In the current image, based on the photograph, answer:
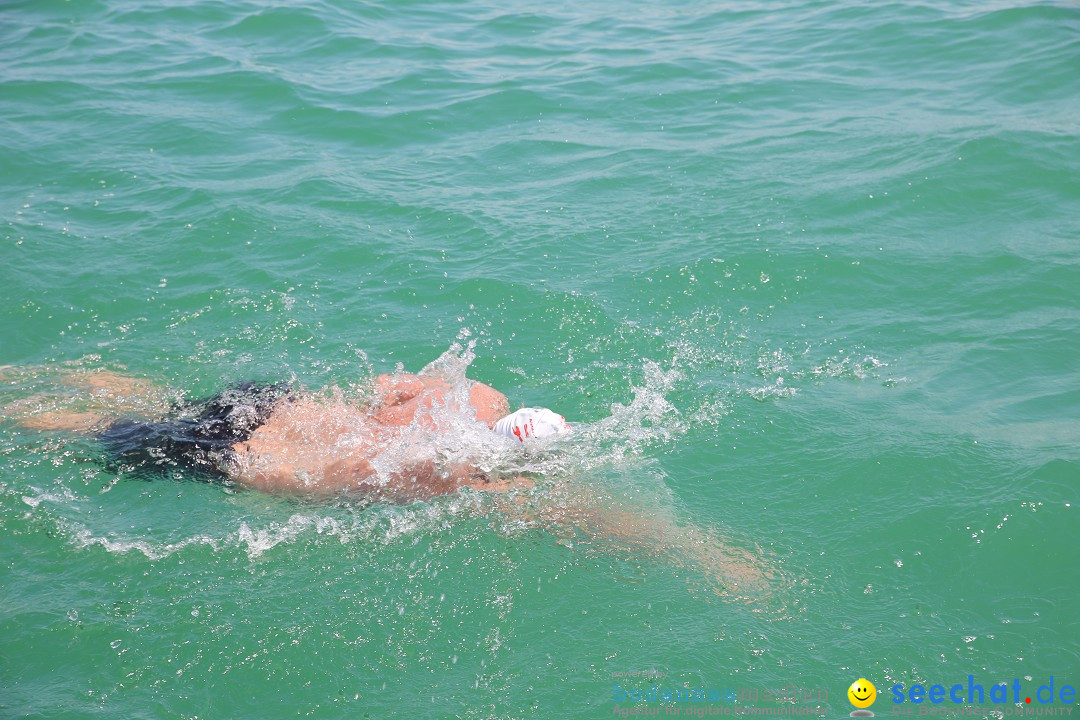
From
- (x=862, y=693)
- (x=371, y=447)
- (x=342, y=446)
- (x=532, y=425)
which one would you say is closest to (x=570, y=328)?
(x=532, y=425)

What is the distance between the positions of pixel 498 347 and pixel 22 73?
9.86 meters

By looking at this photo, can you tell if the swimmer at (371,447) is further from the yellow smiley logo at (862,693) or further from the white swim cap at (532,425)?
the yellow smiley logo at (862,693)

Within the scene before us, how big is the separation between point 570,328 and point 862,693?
4184 mm

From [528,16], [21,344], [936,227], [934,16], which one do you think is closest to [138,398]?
[21,344]

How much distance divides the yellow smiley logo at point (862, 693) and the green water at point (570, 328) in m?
0.07

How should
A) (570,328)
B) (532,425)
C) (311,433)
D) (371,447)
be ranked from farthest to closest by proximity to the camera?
(570,328) < (311,433) < (371,447) < (532,425)

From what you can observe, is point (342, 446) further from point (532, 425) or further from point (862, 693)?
point (862, 693)

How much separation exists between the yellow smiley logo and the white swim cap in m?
2.53

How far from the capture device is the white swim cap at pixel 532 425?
251 inches

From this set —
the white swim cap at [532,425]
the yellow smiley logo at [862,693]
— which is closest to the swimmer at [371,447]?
the white swim cap at [532,425]

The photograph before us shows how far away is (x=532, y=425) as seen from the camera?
6.37 metres

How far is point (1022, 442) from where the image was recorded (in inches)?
266

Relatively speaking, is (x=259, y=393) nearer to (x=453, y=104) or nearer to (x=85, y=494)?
(x=85, y=494)

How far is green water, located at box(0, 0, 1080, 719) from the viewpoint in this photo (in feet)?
17.4
